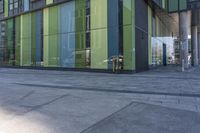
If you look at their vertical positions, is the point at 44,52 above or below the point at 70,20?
below

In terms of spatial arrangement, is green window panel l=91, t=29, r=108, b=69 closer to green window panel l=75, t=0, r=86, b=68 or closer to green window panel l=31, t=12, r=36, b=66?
green window panel l=75, t=0, r=86, b=68

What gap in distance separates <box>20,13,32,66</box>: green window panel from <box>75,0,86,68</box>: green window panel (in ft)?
27.7

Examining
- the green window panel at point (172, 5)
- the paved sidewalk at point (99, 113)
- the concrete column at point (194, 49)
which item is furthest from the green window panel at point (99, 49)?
the concrete column at point (194, 49)

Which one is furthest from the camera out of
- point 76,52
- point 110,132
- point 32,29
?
point 32,29

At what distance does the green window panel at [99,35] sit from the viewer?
23.0 m

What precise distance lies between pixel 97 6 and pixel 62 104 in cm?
1604

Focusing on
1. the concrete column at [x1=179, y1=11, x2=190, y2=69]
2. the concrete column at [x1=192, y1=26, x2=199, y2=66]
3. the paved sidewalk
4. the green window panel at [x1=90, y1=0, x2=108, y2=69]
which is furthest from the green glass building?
the paved sidewalk

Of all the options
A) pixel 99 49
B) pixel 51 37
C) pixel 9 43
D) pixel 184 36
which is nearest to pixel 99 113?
pixel 99 49

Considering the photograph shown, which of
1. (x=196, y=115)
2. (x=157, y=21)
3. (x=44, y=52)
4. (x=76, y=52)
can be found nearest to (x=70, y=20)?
(x=76, y=52)

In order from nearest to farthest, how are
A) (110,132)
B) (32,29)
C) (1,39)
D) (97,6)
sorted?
1. (110,132)
2. (97,6)
3. (32,29)
4. (1,39)

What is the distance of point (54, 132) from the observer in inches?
239

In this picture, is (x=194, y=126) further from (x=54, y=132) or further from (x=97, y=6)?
(x=97, y=6)

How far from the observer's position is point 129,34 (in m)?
21.6

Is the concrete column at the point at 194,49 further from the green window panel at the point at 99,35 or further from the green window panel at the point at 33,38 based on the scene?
the green window panel at the point at 33,38
